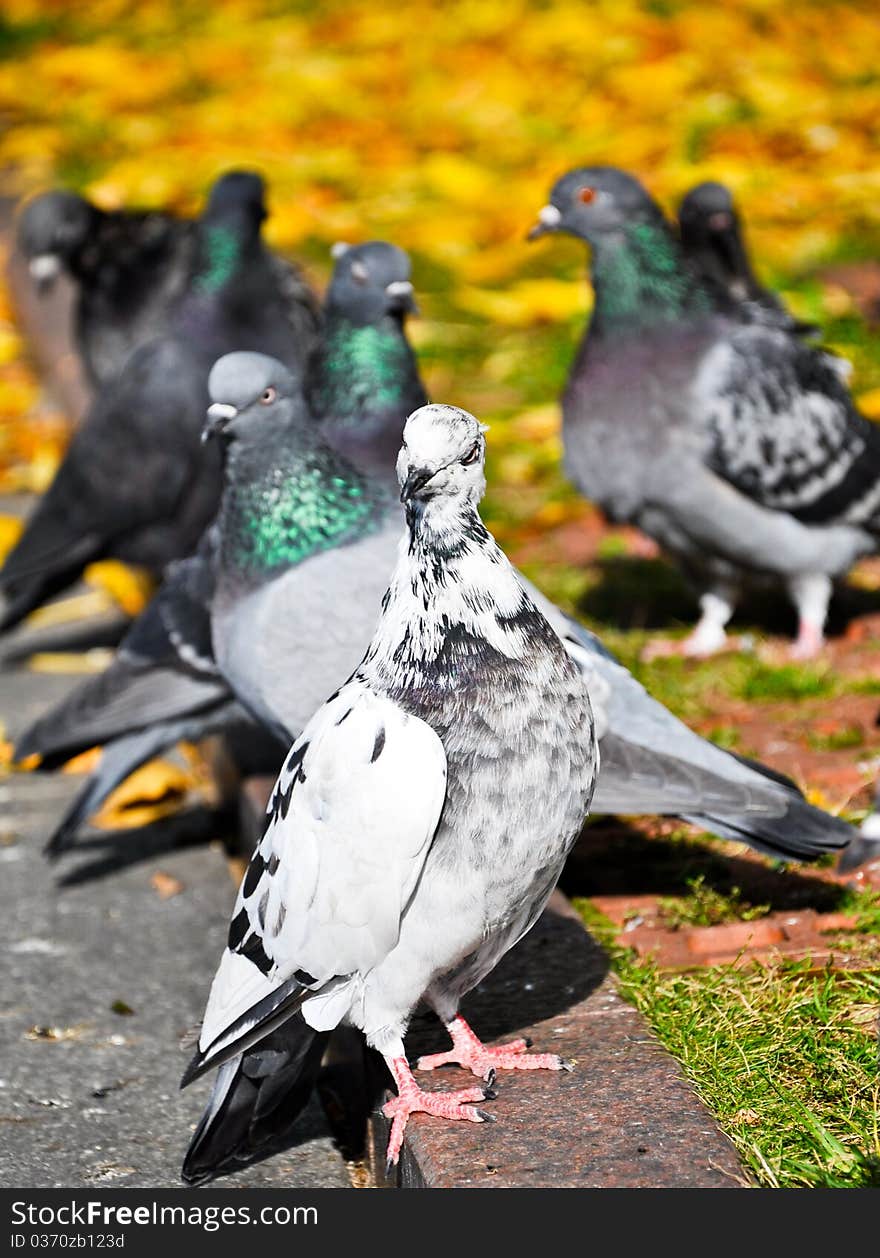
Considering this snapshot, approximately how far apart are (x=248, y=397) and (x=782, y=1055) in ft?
5.98

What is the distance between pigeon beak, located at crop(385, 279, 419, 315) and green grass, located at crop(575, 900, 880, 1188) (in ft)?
6.23

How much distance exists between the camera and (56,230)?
21.9 feet

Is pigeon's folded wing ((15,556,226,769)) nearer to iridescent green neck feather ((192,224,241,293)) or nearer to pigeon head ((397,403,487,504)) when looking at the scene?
iridescent green neck feather ((192,224,241,293))

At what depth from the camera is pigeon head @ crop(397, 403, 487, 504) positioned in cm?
252

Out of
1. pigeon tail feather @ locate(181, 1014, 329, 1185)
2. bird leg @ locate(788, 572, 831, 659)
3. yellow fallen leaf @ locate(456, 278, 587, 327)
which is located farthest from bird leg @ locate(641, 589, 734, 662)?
yellow fallen leaf @ locate(456, 278, 587, 327)

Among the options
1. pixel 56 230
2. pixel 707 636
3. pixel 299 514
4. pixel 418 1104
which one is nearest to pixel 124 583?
pixel 56 230

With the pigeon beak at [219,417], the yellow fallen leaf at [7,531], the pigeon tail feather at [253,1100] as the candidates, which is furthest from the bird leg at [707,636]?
the yellow fallen leaf at [7,531]

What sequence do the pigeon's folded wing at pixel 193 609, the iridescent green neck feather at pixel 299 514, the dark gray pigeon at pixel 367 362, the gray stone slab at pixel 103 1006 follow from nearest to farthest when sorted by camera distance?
1. the gray stone slab at pixel 103 1006
2. the iridescent green neck feather at pixel 299 514
3. the pigeon's folded wing at pixel 193 609
4. the dark gray pigeon at pixel 367 362

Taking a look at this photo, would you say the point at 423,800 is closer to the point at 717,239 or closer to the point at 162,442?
the point at 162,442

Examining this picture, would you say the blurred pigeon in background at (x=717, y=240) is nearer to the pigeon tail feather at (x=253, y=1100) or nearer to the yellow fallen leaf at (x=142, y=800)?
the yellow fallen leaf at (x=142, y=800)

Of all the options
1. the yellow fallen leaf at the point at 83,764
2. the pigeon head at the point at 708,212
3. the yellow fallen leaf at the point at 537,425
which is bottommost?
the yellow fallen leaf at the point at 83,764

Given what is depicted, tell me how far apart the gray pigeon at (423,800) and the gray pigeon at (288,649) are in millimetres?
564

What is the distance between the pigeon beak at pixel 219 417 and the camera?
398cm
